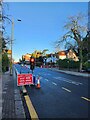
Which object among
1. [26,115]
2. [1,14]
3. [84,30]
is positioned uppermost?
[84,30]

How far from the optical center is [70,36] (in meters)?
61.8

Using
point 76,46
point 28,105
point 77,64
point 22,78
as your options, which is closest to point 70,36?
point 76,46

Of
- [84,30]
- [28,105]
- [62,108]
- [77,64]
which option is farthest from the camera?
[77,64]

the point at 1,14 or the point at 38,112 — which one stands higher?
the point at 1,14

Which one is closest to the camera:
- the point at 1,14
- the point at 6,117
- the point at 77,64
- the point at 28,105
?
the point at 6,117

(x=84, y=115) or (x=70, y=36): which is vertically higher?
(x=70, y=36)

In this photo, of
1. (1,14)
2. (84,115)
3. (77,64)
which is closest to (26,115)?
(84,115)

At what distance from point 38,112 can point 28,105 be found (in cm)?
194

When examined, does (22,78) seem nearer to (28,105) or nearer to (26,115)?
(28,105)

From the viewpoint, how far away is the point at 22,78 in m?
18.3

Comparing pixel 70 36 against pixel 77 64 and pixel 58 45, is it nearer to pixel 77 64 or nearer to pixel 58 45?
pixel 58 45

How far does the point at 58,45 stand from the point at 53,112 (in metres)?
51.7

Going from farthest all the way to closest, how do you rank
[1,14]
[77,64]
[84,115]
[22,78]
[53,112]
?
[77,64], [22,78], [1,14], [53,112], [84,115]

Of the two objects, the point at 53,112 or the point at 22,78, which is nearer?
the point at 53,112
